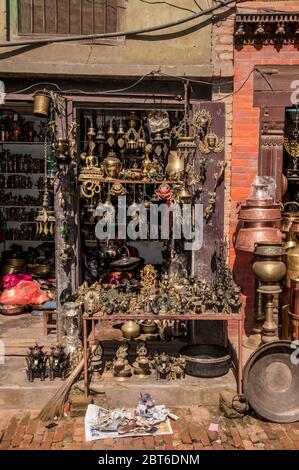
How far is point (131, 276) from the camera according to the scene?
9508mm

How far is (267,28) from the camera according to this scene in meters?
7.35

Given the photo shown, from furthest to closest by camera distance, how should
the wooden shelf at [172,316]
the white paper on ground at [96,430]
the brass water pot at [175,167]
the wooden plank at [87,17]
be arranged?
the brass water pot at [175,167]
the wooden plank at [87,17]
the wooden shelf at [172,316]
the white paper on ground at [96,430]

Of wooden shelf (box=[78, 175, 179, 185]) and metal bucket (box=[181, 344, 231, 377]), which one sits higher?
wooden shelf (box=[78, 175, 179, 185])

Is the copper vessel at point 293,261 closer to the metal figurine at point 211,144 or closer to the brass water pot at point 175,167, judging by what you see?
the metal figurine at point 211,144

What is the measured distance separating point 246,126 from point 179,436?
15.3 feet

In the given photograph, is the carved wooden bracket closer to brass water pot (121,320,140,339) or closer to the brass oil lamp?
the brass oil lamp

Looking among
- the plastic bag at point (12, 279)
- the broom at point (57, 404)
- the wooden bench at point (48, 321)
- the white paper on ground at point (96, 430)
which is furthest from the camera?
the plastic bag at point (12, 279)

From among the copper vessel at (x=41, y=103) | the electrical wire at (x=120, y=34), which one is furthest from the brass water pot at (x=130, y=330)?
the electrical wire at (x=120, y=34)

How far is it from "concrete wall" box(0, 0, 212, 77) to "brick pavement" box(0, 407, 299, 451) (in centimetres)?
493

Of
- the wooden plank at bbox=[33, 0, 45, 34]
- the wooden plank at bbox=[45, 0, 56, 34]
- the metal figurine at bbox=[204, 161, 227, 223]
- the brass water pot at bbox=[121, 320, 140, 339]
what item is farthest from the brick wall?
the brass water pot at bbox=[121, 320, 140, 339]

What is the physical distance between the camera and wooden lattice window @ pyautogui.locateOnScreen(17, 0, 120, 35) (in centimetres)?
749

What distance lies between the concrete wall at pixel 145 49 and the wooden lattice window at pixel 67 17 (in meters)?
0.21

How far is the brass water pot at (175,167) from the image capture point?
25.7ft

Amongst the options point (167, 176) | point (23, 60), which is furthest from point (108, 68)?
point (167, 176)
